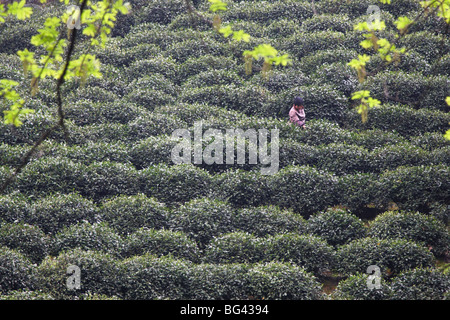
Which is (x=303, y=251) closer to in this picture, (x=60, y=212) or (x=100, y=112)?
(x=60, y=212)

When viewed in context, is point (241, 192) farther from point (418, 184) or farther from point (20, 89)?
point (20, 89)

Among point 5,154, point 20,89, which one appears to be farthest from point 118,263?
point 20,89

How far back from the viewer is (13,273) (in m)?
7.91

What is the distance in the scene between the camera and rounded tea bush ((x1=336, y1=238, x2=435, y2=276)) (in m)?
8.38

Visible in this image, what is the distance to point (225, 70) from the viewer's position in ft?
52.0

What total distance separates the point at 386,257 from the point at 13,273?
6.23 m

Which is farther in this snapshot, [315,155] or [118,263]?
[315,155]

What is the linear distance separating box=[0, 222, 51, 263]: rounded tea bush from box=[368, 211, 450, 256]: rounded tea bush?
614 centimetres

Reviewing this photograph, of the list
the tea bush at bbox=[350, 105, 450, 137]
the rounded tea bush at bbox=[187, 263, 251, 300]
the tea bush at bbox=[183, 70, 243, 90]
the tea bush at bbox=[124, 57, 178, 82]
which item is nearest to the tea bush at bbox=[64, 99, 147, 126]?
the tea bush at bbox=[183, 70, 243, 90]

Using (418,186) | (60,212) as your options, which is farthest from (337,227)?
(60,212)

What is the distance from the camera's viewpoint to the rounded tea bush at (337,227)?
9.60 metres

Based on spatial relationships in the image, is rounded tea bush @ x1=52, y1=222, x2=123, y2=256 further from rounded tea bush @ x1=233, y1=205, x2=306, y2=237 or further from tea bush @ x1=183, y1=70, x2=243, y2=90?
tea bush @ x1=183, y1=70, x2=243, y2=90

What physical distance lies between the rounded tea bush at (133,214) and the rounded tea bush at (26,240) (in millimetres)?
1329

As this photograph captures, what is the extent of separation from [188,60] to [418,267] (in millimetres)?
10618
